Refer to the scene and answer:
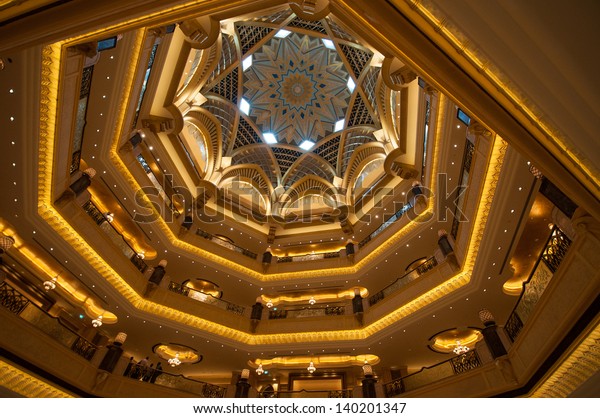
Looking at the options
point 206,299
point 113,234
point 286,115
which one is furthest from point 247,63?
point 206,299

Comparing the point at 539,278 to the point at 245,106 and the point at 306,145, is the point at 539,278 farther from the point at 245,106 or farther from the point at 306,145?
the point at 245,106

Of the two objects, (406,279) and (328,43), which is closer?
(406,279)

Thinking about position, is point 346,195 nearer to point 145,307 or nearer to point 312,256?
point 312,256

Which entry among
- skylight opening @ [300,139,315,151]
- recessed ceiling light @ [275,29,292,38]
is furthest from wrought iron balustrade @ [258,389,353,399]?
recessed ceiling light @ [275,29,292,38]

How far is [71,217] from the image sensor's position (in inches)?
442

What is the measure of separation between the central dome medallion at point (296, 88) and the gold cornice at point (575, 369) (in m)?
16.2

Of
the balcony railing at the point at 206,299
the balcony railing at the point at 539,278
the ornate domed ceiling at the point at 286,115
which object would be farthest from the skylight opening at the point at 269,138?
the balcony railing at the point at 539,278

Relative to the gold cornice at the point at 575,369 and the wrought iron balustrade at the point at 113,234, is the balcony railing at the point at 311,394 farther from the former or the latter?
the wrought iron balustrade at the point at 113,234

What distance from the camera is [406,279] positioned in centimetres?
1480

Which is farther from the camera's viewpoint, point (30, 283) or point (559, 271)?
point (30, 283)

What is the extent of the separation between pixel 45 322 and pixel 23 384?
6.34 feet

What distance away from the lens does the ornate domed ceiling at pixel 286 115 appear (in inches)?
682

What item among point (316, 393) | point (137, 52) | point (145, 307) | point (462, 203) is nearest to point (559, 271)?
point (462, 203)

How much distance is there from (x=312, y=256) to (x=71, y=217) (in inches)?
461
